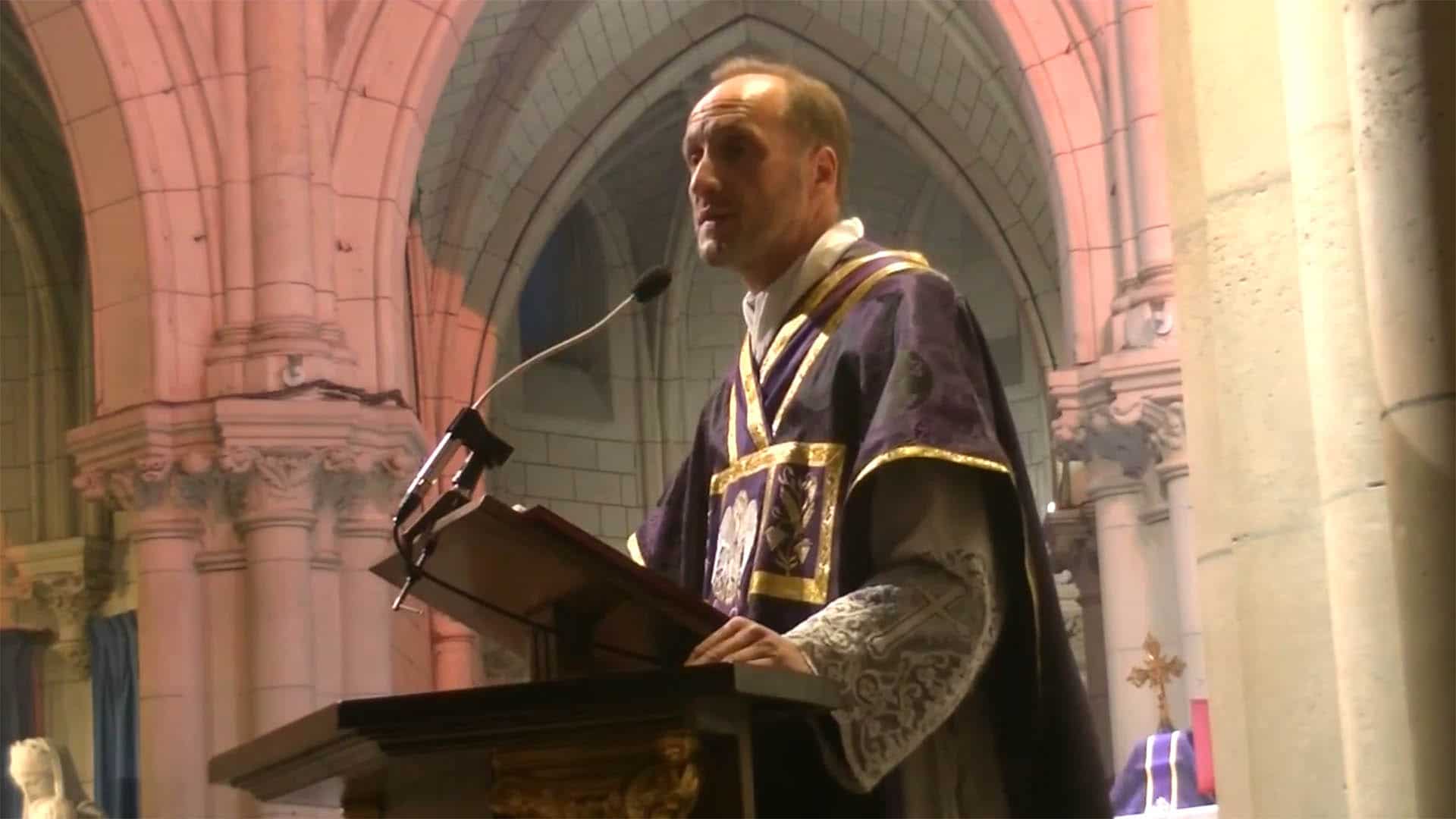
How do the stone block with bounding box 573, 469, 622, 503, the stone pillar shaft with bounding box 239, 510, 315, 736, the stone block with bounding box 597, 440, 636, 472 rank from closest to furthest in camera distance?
the stone pillar shaft with bounding box 239, 510, 315, 736, the stone block with bounding box 573, 469, 622, 503, the stone block with bounding box 597, 440, 636, 472

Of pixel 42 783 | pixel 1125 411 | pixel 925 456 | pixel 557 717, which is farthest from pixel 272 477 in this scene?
pixel 557 717

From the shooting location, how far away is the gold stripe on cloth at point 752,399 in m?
3.32

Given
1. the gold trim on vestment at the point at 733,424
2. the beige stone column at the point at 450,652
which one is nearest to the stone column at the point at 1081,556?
the beige stone column at the point at 450,652

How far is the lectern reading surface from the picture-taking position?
2779 mm

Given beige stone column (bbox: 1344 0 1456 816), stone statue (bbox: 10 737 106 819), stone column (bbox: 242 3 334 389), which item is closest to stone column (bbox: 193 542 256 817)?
stone column (bbox: 242 3 334 389)

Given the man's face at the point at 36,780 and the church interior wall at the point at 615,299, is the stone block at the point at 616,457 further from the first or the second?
the man's face at the point at 36,780

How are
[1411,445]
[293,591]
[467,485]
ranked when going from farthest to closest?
1. [293,591]
2. [467,485]
3. [1411,445]

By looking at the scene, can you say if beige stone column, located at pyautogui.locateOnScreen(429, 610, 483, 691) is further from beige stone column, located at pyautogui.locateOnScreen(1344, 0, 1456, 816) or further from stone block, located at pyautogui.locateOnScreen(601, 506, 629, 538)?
beige stone column, located at pyautogui.locateOnScreen(1344, 0, 1456, 816)

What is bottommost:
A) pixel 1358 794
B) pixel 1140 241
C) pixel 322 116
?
pixel 1358 794

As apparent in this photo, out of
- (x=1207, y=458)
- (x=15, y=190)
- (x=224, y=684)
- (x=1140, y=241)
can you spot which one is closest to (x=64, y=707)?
(x=15, y=190)

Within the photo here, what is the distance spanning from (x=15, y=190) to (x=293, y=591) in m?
6.82

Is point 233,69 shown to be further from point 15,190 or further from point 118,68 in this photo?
point 15,190

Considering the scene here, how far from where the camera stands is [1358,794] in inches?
114

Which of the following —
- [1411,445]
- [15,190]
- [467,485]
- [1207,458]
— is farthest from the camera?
[15,190]
